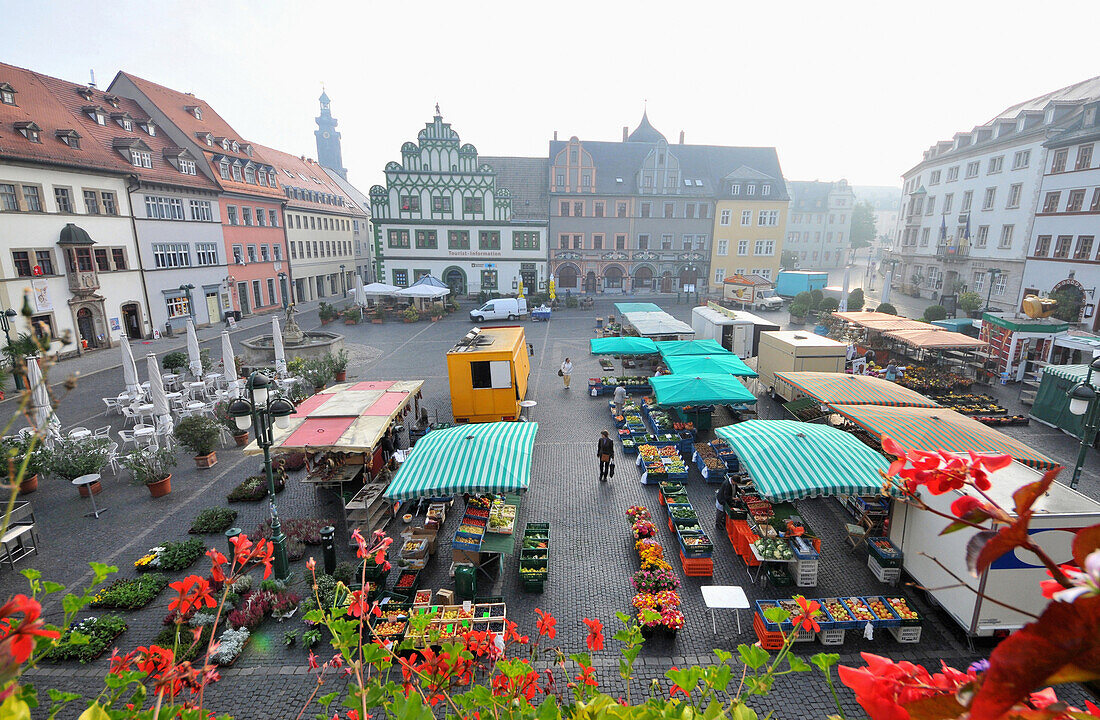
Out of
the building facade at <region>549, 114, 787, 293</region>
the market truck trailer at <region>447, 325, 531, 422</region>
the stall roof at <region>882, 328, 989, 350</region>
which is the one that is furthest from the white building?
the market truck trailer at <region>447, 325, 531, 422</region>

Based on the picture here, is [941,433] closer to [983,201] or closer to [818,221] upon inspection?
[983,201]

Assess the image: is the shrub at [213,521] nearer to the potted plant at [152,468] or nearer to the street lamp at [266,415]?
the potted plant at [152,468]

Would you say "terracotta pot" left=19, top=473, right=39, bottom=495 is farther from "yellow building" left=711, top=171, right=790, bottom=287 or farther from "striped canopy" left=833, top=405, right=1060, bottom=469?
"yellow building" left=711, top=171, right=790, bottom=287

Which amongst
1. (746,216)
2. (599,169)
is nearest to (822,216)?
(746,216)

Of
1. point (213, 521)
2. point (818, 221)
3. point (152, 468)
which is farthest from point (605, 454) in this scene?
point (818, 221)

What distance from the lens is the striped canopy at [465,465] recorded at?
10469 mm

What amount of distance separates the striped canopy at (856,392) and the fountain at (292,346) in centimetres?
2090

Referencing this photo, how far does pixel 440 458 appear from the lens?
11.2 m

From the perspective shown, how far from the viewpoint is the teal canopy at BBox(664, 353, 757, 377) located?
1841 centimetres

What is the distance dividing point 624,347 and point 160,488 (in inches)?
623

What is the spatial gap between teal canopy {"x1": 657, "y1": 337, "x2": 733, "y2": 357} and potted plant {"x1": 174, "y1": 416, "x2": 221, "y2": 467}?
51.2 feet

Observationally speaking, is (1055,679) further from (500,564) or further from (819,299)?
(819,299)

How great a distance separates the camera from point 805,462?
35.3ft

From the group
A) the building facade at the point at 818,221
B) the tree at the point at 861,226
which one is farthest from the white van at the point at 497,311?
the tree at the point at 861,226
